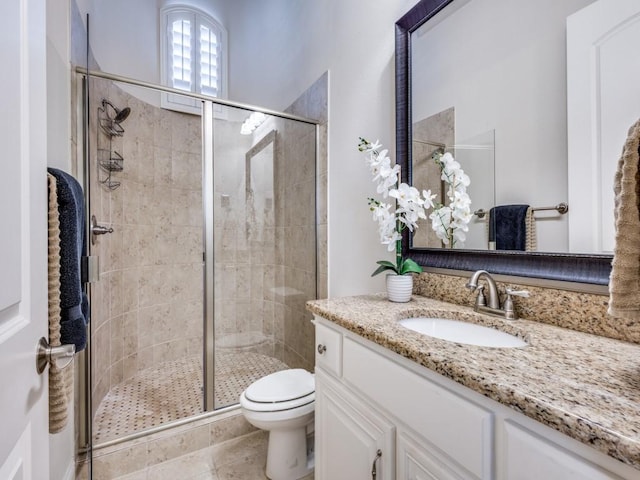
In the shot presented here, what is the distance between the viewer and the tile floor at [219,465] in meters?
1.45

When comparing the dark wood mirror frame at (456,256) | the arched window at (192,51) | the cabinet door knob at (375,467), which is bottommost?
the cabinet door knob at (375,467)

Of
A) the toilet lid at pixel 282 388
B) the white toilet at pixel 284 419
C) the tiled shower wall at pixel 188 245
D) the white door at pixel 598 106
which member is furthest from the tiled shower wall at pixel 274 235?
the white door at pixel 598 106

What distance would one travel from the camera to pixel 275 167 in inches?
90.0

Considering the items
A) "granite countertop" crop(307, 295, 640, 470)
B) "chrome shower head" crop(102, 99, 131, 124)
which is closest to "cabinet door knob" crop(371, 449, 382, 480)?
"granite countertop" crop(307, 295, 640, 470)

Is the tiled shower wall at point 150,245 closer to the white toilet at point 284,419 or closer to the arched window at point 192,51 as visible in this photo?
the arched window at point 192,51

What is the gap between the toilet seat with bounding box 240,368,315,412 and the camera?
1.35m

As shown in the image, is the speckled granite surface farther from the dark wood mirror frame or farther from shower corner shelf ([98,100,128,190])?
shower corner shelf ([98,100,128,190])

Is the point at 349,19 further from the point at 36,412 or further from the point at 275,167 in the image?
the point at 36,412

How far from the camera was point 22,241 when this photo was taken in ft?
1.61

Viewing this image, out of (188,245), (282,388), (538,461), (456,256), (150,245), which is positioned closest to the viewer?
(538,461)

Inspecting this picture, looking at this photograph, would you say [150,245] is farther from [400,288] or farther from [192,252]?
[400,288]

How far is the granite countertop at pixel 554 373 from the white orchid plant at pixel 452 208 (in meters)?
0.36

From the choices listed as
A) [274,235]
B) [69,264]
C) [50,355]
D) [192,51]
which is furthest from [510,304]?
[192,51]

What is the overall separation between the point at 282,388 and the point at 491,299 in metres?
1.05
